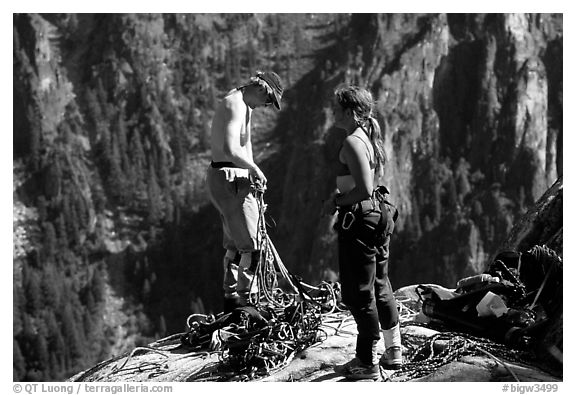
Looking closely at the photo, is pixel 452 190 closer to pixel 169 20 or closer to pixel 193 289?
pixel 193 289

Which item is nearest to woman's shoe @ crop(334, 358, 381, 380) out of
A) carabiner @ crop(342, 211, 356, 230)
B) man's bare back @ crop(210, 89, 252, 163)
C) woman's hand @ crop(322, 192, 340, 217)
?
carabiner @ crop(342, 211, 356, 230)

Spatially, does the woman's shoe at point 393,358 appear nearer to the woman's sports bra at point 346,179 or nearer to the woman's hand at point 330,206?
the woman's hand at point 330,206

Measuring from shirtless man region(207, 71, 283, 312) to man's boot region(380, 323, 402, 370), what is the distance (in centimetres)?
198

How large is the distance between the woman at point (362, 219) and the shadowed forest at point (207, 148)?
106604 millimetres

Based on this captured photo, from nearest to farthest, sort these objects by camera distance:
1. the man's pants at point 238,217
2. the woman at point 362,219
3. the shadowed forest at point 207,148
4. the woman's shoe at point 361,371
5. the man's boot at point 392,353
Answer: the woman at point 362,219 → the woman's shoe at point 361,371 → the man's boot at point 392,353 → the man's pants at point 238,217 → the shadowed forest at point 207,148

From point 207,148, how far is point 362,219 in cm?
13143

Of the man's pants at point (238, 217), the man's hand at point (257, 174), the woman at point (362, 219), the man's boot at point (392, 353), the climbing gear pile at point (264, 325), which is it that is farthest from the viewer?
the man's pants at point (238, 217)

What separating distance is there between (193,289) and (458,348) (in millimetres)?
115346

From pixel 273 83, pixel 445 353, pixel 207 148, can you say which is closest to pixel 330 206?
pixel 445 353

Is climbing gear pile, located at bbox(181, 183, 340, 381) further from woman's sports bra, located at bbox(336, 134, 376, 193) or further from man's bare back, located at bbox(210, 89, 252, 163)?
woman's sports bra, located at bbox(336, 134, 376, 193)

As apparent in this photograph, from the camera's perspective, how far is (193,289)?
123 meters

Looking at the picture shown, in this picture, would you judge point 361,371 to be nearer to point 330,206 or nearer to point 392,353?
point 392,353

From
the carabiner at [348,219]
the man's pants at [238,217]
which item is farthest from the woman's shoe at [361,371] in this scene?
the man's pants at [238,217]

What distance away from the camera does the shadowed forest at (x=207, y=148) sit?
12075 cm
